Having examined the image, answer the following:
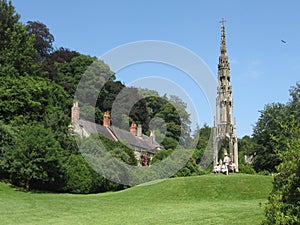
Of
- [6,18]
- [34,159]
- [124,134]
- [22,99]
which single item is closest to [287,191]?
[34,159]

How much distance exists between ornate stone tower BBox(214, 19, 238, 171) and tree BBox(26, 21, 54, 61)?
1706 inches

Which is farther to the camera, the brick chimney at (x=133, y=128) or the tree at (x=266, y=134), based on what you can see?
the brick chimney at (x=133, y=128)

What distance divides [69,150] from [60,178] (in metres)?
5.54

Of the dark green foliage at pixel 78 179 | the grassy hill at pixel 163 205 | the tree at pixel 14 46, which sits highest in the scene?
the tree at pixel 14 46

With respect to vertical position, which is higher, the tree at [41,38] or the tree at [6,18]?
the tree at [41,38]

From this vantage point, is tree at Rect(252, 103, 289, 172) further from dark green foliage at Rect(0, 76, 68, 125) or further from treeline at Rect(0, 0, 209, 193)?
dark green foliage at Rect(0, 76, 68, 125)

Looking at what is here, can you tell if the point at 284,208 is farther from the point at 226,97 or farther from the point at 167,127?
the point at 167,127

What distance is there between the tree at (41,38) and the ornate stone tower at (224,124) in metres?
43.3

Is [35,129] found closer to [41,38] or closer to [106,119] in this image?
[106,119]

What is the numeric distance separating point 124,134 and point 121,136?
1.45m

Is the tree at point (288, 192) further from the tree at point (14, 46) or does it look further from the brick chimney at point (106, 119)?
the brick chimney at point (106, 119)

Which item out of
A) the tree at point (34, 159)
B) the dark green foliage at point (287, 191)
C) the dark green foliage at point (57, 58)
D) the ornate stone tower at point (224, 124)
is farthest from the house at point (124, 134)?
the dark green foliage at point (287, 191)

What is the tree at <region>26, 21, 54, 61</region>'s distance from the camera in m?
68.9

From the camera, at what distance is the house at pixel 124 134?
180ft
